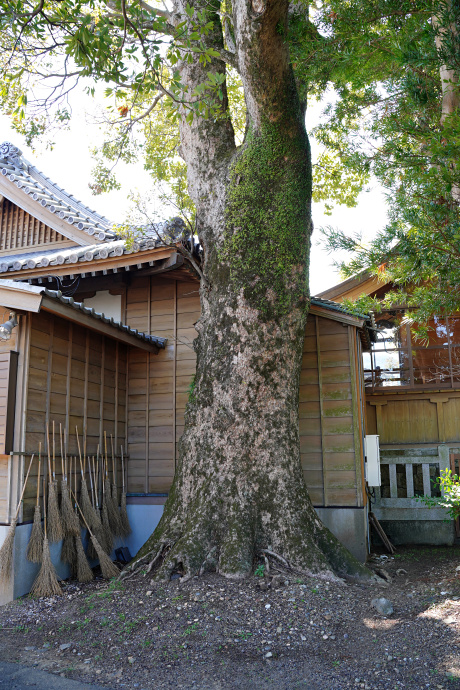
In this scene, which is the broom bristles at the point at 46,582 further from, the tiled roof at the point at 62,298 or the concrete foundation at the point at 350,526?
the concrete foundation at the point at 350,526

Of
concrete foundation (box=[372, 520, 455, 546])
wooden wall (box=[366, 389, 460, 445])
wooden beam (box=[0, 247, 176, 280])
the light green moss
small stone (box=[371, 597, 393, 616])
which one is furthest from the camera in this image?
wooden wall (box=[366, 389, 460, 445])

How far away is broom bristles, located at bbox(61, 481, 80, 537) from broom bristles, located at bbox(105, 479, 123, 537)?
1.02 m

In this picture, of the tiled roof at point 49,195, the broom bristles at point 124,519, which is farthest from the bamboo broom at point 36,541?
the tiled roof at point 49,195

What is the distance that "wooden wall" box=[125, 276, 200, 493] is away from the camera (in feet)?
28.9

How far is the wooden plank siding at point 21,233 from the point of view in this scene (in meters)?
11.5

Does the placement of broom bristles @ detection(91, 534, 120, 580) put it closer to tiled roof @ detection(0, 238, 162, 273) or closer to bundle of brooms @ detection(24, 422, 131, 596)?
bundle of brooms @ detection(24, 422, 131, 596)

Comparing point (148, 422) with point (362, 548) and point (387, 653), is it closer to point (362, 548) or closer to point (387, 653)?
point (362, 548)

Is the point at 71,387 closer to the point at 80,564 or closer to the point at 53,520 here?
the point at 53,520

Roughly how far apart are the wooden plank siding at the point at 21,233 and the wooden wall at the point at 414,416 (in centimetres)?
738

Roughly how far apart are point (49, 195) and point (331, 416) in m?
8.20

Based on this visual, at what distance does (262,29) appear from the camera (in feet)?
20.2

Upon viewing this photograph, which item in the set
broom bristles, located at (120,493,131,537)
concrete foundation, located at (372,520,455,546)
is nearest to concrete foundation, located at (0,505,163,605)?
broom bristles, located at (120,493,131,537)

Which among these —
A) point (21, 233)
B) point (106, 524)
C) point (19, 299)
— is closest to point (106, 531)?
point (106, 524)

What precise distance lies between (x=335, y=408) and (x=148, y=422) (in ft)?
10.1
